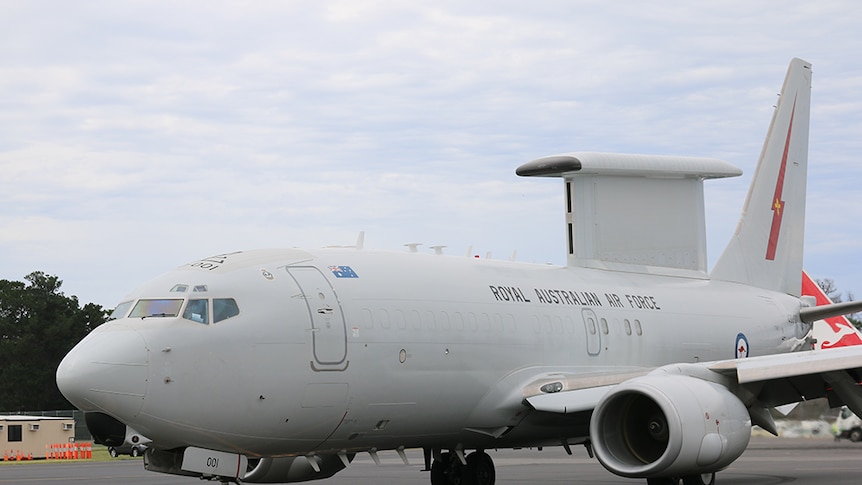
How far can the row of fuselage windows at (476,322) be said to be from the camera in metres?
16.0

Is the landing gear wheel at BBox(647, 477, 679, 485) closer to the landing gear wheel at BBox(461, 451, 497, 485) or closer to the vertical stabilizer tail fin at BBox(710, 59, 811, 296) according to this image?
the landing gear wheel at BBox(461, 451, 497, 485)

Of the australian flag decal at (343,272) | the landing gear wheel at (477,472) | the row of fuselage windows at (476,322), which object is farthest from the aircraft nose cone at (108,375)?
the landing gear wheel at (477,472)

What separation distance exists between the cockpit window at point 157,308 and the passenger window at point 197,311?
12 cm

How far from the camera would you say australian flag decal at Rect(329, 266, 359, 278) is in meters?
16.0

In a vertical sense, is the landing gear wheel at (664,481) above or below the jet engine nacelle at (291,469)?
below

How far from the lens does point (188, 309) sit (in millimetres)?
14281

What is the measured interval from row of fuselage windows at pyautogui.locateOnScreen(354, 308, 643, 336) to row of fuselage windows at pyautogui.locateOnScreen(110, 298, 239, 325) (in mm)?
2009

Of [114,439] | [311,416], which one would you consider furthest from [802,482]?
[114,439]

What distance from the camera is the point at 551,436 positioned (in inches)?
727

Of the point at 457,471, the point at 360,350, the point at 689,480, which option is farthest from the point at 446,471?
the point at 360,350

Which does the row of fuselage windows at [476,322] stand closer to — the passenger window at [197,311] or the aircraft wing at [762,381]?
the aircraft wing at [762,381]

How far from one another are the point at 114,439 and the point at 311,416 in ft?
8.06

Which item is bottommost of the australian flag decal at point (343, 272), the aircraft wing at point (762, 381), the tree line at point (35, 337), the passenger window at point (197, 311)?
the tree line at point (35, 337)

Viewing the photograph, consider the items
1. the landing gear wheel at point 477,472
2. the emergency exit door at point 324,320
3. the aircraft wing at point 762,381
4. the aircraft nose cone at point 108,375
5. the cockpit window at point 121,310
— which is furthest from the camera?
the landing gear wheel at point 477,472
